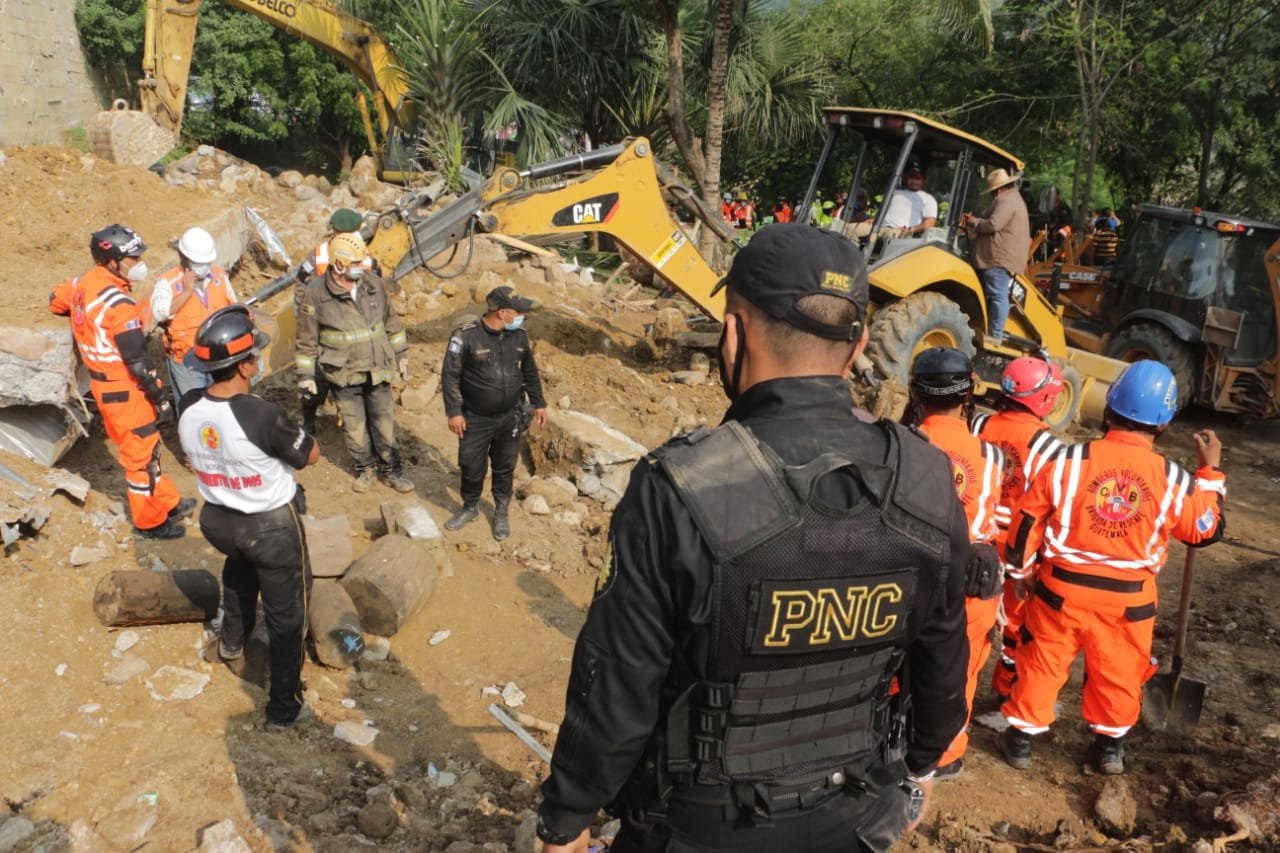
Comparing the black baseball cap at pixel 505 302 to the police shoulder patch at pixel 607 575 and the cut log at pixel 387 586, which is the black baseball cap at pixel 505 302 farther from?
the police shoulder patch at pixel 607 575

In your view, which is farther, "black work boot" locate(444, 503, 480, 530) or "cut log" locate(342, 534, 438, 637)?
"black work boot" locate(444, 503, 480, 530)

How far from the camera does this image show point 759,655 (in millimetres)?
1713

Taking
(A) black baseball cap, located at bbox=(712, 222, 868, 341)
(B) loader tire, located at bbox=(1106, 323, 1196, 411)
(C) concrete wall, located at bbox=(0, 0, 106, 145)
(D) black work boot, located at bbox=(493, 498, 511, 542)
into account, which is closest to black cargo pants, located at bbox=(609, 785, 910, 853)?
(A) black baseball cap, located at bbox=(712, 222, 868, 341)

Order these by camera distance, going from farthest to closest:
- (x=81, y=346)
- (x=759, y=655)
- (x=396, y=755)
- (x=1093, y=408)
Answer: (x=1093, y=408)
(x=81, y=346)
(x=396, y=755)
(x=759, y=655)

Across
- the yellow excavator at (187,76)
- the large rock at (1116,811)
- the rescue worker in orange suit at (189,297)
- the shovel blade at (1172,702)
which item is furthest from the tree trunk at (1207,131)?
the rescue worker in orange suit at (189,297)

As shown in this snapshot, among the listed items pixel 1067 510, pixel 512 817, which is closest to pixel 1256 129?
pixel 1067 510

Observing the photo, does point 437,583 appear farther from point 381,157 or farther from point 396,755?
point 381,157

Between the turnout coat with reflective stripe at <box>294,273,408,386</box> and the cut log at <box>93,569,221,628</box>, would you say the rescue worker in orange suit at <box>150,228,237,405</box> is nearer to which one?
the turnout coat with reflective stripe at <box>294,273,408,386</box>

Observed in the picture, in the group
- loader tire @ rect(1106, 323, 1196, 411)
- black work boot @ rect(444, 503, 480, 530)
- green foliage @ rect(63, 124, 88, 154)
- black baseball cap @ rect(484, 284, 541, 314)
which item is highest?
black baseball cap @ rect(484, 284, 541, 314)

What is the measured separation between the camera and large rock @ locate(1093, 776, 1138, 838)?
360 centimetres

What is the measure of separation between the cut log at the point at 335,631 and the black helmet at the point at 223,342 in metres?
1.40

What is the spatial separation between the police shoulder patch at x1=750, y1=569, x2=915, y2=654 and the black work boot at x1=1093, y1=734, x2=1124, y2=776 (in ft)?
9.25

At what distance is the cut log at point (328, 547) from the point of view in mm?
4922

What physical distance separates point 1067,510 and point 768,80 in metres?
11.6
